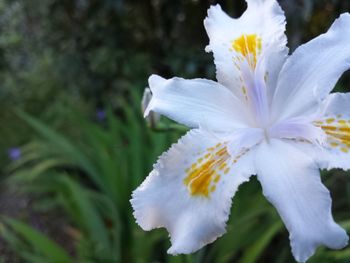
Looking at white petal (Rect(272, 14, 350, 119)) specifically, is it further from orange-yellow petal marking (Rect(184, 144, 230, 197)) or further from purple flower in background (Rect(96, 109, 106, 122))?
purple flower in background (Rect(96, 109, 106, 122))

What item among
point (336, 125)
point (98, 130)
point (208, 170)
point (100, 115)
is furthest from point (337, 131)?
point (100, 115)

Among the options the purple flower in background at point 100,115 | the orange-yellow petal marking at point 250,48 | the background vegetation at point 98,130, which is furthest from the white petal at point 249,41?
the purple flower in background at point 100,115

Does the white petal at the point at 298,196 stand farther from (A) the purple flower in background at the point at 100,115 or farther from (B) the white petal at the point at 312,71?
(A) the purple flower in background at the point at 100,115

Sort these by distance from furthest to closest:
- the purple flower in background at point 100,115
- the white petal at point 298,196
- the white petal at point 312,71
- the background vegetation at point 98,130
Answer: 1. the purple flower in background at point 100,115
2. the background vegetation at point 98,130
3. the white petal at point 312,71
4. the white petal at point 298,196

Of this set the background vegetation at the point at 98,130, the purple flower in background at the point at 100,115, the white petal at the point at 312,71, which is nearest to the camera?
the white petal at the point at 312,71

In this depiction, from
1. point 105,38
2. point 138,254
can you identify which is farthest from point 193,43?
point 138,254

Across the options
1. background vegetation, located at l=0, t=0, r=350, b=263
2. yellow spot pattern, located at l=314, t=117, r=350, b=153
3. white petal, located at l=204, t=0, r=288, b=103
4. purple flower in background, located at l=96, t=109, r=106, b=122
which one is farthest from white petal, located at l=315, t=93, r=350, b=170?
purple flower in background, located at l=96, t=109, r=106, b=122
